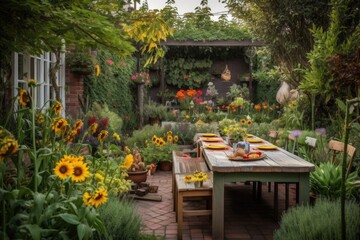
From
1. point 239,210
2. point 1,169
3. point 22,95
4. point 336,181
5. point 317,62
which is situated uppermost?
point 317,62

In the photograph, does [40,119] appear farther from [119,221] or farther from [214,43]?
[214,43]

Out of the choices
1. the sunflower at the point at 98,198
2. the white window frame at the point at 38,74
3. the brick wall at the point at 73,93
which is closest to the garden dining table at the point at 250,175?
the sunflower at the point at 98,198

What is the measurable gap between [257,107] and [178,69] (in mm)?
3687

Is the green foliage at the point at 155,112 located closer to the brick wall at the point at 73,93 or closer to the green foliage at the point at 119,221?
the brick wall at the point at 73,93

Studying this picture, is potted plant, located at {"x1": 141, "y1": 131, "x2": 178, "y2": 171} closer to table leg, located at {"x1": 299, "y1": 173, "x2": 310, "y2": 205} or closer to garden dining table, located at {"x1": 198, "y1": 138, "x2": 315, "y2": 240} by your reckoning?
garden dining table, located at {"x1": 198, "y1": 138, "x2": 315, "y2": 240}

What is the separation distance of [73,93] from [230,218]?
3985 mm

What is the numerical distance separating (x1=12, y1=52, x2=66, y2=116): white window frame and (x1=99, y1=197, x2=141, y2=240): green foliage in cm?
191

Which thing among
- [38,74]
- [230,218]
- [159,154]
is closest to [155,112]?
[159,154]

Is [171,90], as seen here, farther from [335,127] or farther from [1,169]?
[1,169]

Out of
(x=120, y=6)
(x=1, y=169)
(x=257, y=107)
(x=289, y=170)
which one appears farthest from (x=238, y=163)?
(x=257, y=107)

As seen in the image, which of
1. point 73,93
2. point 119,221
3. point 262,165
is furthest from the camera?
point 73,93

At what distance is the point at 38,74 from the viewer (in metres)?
5.62

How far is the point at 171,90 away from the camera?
1377 centimetres

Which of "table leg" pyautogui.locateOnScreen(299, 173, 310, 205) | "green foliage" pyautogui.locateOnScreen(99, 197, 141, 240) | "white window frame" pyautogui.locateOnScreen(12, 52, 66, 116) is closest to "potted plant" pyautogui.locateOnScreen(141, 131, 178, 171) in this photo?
"white window frame" pyautogui.locateOnScreen(12, 52, 66, 116)
